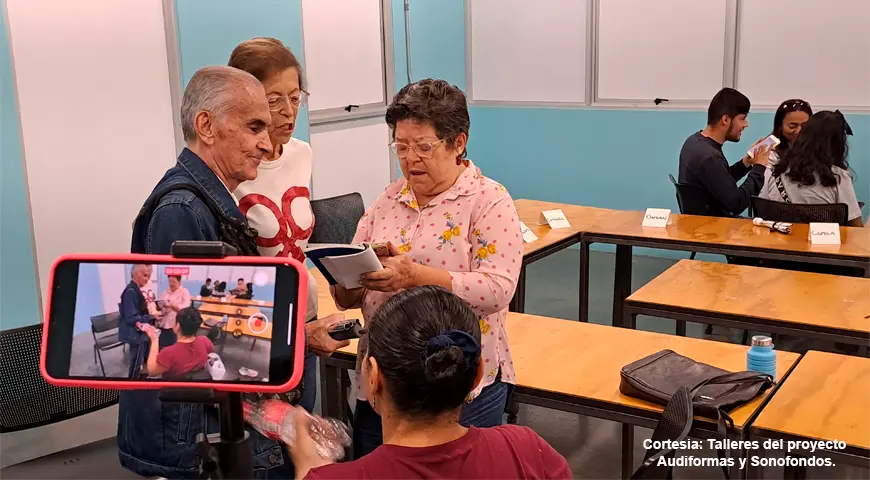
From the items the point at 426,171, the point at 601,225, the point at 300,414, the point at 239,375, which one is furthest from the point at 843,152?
the point at 239,375

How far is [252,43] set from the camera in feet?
7.06

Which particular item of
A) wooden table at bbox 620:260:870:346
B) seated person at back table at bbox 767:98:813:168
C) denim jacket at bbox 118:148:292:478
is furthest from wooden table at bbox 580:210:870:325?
denim jacket at bbox 118:148:292:478

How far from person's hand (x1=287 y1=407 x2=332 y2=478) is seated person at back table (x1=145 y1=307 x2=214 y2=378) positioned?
1.48ft

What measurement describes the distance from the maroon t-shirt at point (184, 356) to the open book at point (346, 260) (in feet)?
2.73

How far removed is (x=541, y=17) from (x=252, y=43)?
5144 mm

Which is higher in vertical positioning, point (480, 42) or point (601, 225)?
point (480, 42)

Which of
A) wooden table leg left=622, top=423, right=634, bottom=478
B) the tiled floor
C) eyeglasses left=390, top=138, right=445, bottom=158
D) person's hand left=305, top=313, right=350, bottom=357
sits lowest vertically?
the tiled floor

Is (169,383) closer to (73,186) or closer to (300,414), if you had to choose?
(300,414)

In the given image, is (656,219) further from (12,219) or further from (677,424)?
(12,219)

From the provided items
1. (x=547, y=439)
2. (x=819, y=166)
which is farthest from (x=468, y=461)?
(x=819, y=166)

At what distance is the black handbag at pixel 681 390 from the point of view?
78.0 inches

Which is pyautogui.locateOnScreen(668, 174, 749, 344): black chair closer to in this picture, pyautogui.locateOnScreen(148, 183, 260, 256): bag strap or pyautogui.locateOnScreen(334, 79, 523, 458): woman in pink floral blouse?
pyautogui.locateOnScreen(334, 79, 523, 458): woman in pink floral blouse

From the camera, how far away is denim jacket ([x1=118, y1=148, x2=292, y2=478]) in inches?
Result: 60.5

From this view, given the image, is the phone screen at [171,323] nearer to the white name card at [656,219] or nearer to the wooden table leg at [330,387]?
the wooden table leg at [330,387]
